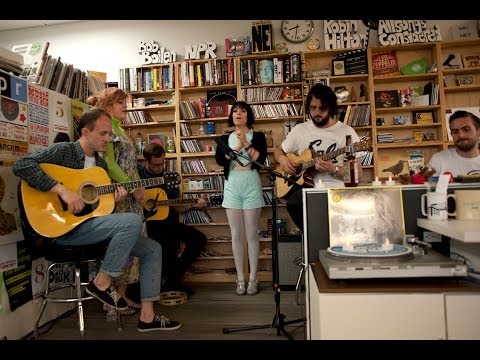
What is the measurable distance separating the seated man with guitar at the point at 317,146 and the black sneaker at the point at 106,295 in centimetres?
119

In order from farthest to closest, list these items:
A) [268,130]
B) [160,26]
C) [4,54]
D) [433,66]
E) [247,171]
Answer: [160,26], [268,130], [433,66], [247,171], [4,54]

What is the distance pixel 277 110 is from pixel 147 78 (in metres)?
1.51

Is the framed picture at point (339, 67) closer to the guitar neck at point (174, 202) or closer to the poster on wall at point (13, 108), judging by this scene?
the guitar neck at point (174, 202)

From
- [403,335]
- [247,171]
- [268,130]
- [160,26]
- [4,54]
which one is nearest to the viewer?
[403,335]

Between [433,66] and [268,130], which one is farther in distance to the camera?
[268,130]

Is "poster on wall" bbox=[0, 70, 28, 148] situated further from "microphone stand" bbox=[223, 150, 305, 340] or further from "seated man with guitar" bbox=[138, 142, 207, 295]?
"microphone stand" bbox=[223, 150, 305, 340]

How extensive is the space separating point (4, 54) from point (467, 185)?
8.44 ft

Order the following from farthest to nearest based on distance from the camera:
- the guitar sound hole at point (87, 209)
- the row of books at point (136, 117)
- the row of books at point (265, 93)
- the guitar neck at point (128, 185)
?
the row of books at point (136, 117) < the row of books at point (265, 93) < the guitar neck at point (128, 185) < the guitar sound hole at point (87, 209)

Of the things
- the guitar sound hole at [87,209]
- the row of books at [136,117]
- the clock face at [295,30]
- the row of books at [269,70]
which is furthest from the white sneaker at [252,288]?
the clock face at [295,30]

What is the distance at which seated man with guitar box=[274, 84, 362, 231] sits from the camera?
236 cm

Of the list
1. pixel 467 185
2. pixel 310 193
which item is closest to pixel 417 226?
pixel 467 185

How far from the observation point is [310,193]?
1477 mm

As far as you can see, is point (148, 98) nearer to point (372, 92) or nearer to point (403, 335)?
point (372, 92)

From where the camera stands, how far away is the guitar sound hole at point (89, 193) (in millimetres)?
2156
